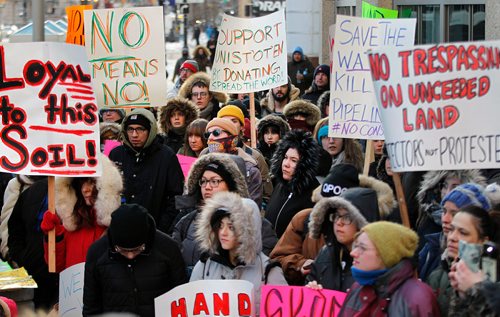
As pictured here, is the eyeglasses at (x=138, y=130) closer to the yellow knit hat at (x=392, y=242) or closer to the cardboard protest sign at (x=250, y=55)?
the cardboard protest sign at (x=250, y=55)

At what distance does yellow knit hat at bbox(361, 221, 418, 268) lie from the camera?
18.7 feet

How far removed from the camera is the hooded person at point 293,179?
27.6 ft

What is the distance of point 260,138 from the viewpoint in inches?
470

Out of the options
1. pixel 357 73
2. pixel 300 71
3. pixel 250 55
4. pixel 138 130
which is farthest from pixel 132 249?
pixel 300 71

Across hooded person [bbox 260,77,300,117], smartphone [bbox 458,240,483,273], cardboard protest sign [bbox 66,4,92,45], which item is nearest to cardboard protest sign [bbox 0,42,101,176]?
smartphone [bbox 458,240,483,273]

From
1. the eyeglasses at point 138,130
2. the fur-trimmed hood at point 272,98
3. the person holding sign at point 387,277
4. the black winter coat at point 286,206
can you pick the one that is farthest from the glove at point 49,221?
the fur-trimmed hood at point 272,98

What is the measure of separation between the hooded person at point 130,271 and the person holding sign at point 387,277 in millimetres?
1467

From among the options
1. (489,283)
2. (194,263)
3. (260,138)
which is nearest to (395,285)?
(489,283)

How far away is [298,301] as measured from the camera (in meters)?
6.62

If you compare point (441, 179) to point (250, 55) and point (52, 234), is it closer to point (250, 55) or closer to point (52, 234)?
point (52, 234)

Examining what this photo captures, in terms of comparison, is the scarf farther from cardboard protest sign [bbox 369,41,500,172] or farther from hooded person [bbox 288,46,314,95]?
hooded person [bbox 288,46,314,95]

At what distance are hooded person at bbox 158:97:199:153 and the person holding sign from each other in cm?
637

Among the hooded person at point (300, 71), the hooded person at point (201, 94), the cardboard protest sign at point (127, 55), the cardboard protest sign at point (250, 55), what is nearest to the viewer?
the cardboard protest sign at point (127, 55)

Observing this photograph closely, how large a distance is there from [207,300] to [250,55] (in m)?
6.45
